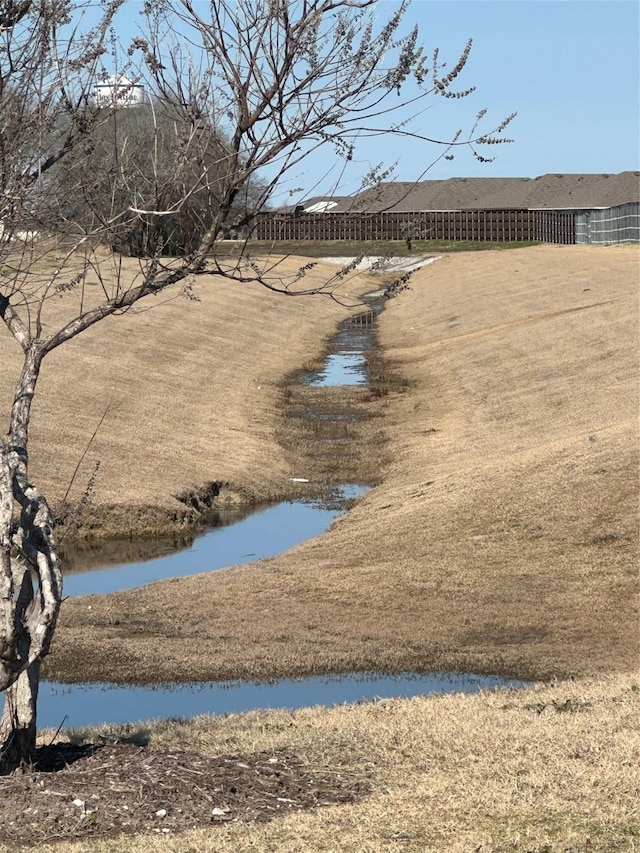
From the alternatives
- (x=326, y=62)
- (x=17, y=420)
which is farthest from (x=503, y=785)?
(x=326, y=62)

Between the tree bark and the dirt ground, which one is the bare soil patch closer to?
the tree bark

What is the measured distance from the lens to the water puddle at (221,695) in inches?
502

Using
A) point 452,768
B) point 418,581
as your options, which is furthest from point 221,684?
point 452,768

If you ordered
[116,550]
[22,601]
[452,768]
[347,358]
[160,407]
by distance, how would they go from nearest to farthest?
1. [22,601]
2. [452,768]
3. [116,550]
4. [160,407]
5. [347,358]

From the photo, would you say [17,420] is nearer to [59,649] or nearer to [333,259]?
[59,649]

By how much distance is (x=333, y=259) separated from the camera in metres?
77.1

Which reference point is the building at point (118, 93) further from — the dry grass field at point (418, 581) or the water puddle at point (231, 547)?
the water puddle at point (231, 547)

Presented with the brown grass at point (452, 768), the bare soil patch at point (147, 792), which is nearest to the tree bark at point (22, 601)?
the bare soil patch at point (147, 792)

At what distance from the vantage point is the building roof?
309 feet

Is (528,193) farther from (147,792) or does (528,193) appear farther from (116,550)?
(147,792)

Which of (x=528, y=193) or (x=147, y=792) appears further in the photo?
(x=528, y=193)

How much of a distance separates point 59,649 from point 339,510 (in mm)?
8697

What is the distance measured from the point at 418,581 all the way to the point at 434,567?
0.57 meters

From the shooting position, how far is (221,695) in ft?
43.2
